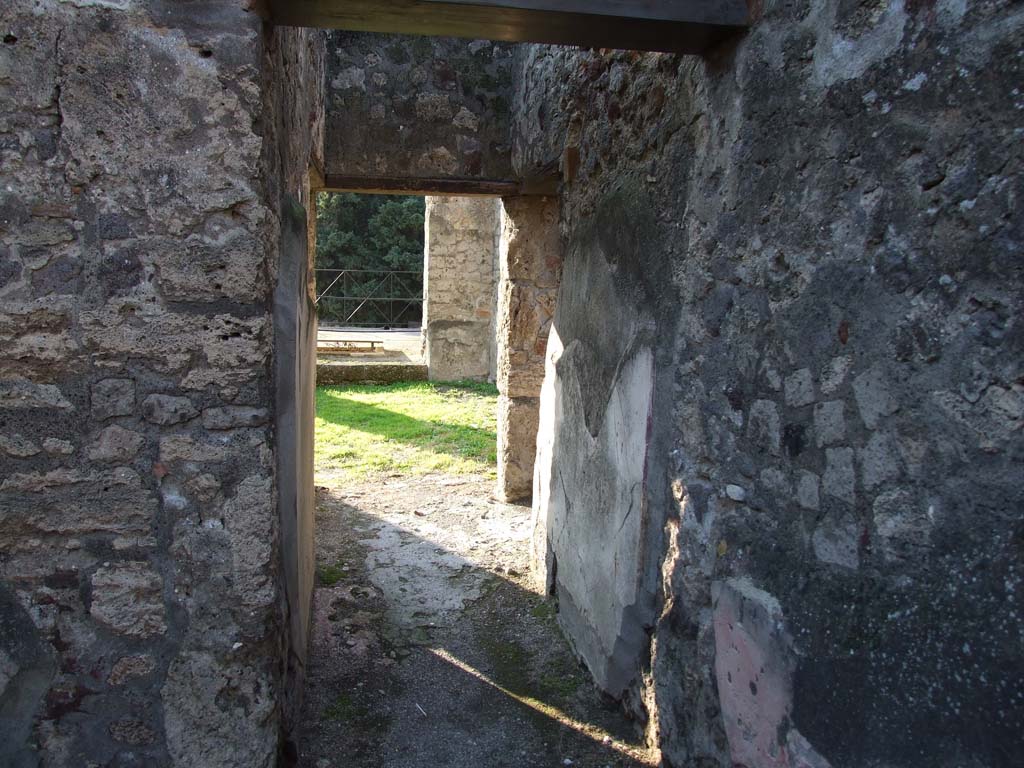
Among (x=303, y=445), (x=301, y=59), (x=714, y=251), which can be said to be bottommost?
(x=303, y=445)

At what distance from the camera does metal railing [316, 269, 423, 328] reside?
18.0 meters

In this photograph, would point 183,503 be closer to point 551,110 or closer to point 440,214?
point 551,110

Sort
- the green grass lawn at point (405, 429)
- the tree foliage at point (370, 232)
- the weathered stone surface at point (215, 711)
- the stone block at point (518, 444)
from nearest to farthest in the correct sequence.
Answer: the weathered stone surface at point (215, 711) → the stone block at point (518, 444) → the green grass lawn at point (405, 429) → the tree foliage at point (370, 232)

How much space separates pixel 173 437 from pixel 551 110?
8.87ft

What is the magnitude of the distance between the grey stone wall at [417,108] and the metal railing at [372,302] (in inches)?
497

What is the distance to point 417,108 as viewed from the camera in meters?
4.89

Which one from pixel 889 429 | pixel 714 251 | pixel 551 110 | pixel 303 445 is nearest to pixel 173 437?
pixel 303 445

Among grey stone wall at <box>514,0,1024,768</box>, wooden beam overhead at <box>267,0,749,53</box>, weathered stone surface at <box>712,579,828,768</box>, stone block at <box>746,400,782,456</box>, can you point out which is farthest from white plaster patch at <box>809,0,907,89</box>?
weathered stone surface at <box>712,579,828,768</box>

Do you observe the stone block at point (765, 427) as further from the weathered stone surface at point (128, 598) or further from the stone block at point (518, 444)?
the stone block at point (518, 444)

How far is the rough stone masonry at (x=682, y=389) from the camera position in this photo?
4.63 feet

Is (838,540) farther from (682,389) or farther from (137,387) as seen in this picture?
(137,387)

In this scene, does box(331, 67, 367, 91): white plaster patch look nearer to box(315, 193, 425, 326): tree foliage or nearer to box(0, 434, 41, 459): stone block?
box(0, 434, 41, 459): stone block

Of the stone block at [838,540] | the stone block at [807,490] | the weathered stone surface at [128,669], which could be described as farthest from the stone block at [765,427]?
the weathered stone surface at [128,669]

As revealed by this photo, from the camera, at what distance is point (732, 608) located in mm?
2107
